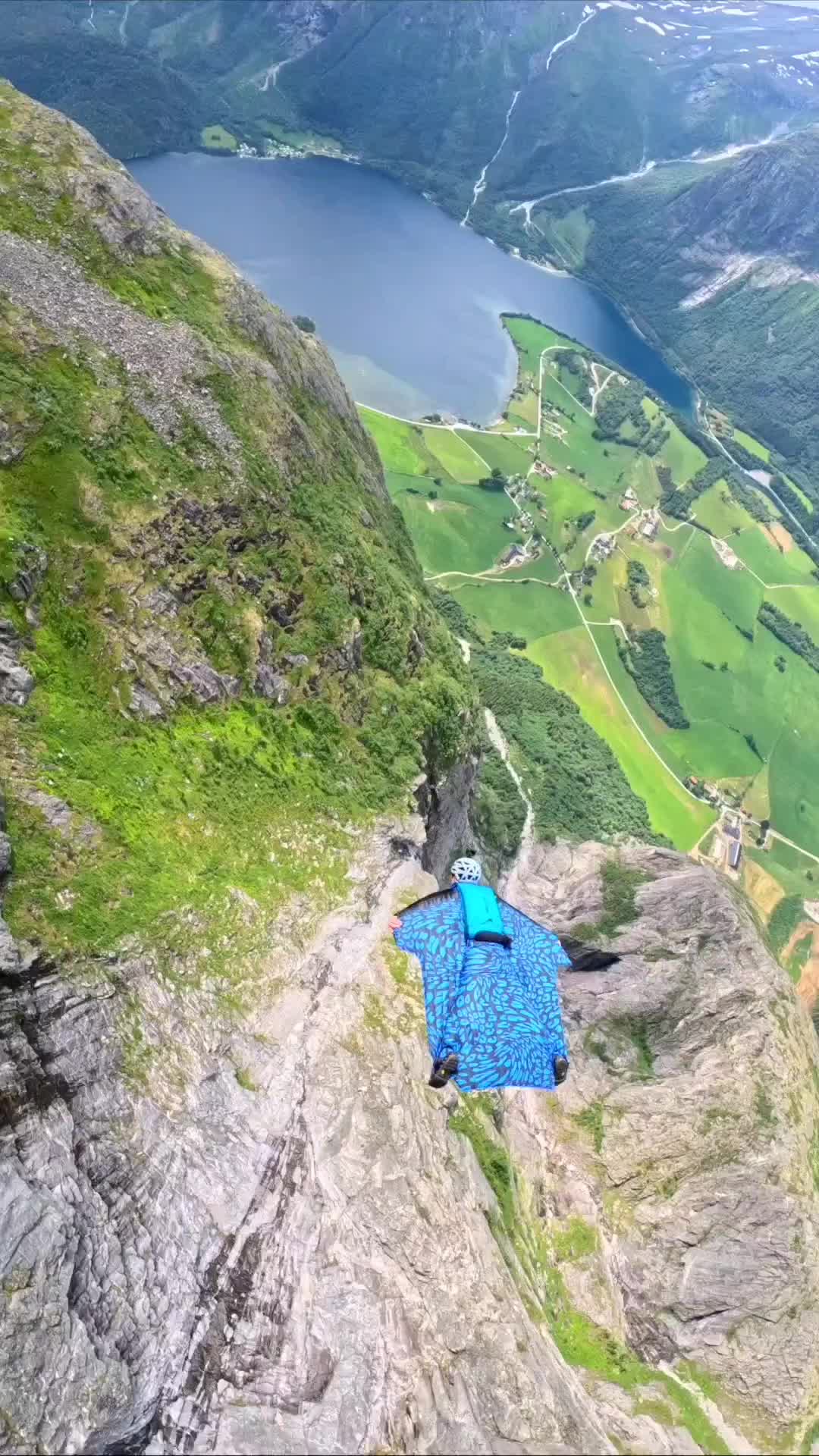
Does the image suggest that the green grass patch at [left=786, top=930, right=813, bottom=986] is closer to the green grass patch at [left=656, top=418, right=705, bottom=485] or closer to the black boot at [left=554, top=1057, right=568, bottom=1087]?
the black boot at [left=554, top=1057, right=568, bottom=1087]

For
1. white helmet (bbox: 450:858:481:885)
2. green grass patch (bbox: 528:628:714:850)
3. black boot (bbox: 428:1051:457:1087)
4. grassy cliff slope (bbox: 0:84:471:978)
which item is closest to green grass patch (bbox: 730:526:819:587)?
green grass patch (bbox: 528:628:714:850)

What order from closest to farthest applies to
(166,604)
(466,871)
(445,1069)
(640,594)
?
(445,1069), (466,871), (166,604), (640,594)

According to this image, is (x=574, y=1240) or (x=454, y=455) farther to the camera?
(x=454, y=455)

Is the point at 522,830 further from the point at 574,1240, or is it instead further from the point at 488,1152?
the point at 488,1152

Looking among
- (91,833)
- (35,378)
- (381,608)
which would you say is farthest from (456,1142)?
(35,378)

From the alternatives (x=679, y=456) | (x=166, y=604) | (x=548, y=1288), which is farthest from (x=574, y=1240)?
(x=679, y=456)

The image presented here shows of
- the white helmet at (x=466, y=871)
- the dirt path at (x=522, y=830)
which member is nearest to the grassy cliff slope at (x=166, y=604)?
the white helmet at (x=466, y=871)
